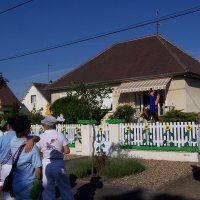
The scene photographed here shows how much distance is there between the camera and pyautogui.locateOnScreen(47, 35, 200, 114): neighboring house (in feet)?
60.3

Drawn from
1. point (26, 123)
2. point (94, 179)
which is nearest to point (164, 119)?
point (94, 179)

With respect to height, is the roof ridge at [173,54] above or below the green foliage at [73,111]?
above

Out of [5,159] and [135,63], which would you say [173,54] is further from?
[5,159]

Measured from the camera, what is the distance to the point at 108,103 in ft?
69.0

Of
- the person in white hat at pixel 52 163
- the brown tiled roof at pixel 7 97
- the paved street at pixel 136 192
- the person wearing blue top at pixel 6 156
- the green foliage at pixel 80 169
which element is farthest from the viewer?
the brown tiled roof at pixel 7 97

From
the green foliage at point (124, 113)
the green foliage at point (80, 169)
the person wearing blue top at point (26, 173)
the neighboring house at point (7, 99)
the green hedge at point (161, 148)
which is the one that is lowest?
the green foliage at point (80, 169)

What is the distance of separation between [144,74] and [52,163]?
13752mm

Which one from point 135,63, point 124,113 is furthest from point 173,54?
point 124,113

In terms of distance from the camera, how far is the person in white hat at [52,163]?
6000 millimetres

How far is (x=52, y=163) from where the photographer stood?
6035 millimetres

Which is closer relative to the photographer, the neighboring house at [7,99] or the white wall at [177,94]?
the white wall at [177,94]

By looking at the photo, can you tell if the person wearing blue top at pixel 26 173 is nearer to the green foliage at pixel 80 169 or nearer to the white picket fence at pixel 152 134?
the green foliage at pixel 80 169

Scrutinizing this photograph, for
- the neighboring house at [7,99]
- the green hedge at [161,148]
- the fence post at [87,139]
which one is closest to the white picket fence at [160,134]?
the green hedge at [161,148]

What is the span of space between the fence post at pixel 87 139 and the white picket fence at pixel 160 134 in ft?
4.44
